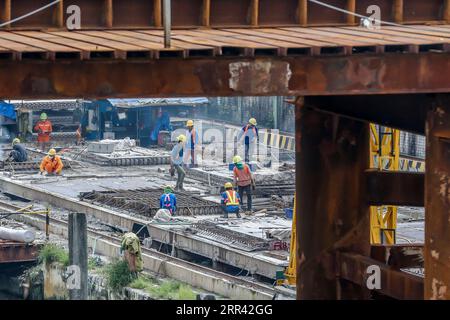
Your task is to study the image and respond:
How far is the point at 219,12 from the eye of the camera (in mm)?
19000

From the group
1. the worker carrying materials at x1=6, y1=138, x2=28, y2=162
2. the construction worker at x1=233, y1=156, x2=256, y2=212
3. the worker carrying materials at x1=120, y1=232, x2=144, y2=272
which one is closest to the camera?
the worker carrying materials at x1=120, y1=232, x2=144, y2=272

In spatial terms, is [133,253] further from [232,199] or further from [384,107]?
[384,107]

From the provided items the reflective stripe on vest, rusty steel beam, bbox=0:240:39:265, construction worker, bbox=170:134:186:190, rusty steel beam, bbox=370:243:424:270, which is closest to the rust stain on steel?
rusty steel beam, bbox=370:243:424:270

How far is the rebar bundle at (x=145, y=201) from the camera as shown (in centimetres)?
3588

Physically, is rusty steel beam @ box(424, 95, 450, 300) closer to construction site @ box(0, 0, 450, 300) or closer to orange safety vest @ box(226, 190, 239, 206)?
construction site @ box(0, 0, 450, 300)

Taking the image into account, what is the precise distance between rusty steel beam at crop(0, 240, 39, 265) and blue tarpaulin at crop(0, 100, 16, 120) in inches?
737

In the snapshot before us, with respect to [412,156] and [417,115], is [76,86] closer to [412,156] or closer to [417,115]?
[417,115]

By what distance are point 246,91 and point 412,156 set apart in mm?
27732

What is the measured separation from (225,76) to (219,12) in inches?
74.5

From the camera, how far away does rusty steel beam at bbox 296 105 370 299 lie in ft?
70.8

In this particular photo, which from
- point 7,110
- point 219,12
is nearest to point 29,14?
point 219,12

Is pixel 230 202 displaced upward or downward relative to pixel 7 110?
downward

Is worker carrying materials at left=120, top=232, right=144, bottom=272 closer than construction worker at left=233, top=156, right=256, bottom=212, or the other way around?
worker carrying materials at left=120, top=232, right=144, bottom=272
